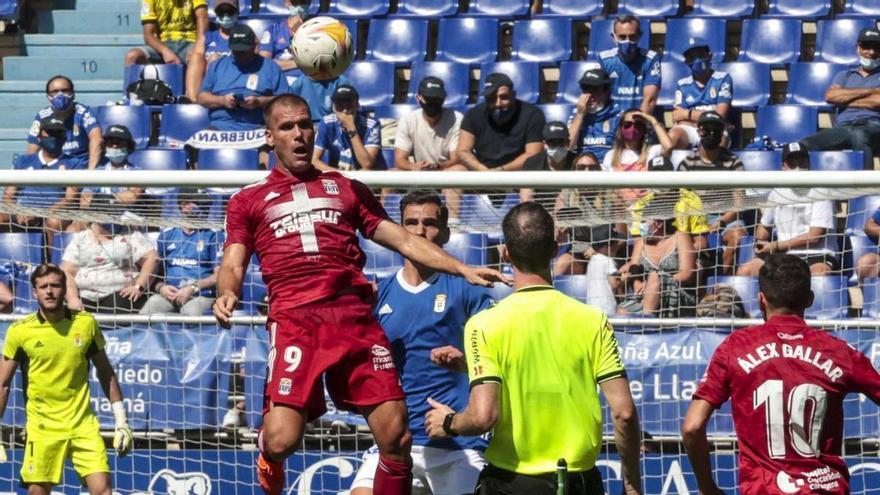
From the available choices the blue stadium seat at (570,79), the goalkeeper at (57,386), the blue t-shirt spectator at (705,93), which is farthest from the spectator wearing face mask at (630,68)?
the goalkeeper at (57,386)

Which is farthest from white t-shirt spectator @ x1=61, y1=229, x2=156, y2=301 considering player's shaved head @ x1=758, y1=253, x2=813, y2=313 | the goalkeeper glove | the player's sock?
player's shaved head @ x1=758, y1=253, x2=813, y2=313

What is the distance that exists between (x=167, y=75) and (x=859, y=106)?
660cm

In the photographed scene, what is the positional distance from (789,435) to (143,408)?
5.45 metres

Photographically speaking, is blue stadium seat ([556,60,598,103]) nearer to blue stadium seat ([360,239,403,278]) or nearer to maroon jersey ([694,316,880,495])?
blue stadium seat ([360,239,403,278])

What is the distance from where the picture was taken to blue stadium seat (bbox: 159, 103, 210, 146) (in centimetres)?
1370

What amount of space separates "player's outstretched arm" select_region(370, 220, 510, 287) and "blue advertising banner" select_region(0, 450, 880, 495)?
3.36 m

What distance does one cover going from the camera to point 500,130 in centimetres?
1221

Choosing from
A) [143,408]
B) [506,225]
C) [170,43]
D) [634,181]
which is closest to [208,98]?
[170,43]

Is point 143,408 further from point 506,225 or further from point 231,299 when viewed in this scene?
point 506,225

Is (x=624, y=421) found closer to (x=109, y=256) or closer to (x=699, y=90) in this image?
(x=109, y=256)

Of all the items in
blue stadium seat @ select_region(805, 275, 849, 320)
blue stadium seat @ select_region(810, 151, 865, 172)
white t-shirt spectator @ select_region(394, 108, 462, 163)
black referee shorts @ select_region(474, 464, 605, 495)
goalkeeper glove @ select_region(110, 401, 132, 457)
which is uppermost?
white t-shirt spectator @ select_region(394, 108, 462, 163)

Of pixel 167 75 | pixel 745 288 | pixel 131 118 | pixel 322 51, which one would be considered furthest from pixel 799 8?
pixel 322 51

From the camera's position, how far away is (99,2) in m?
15.9

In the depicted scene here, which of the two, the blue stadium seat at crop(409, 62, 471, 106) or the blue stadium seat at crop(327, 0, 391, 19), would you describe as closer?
the blue stadium seat at crop(409, 62, 471, 106)
